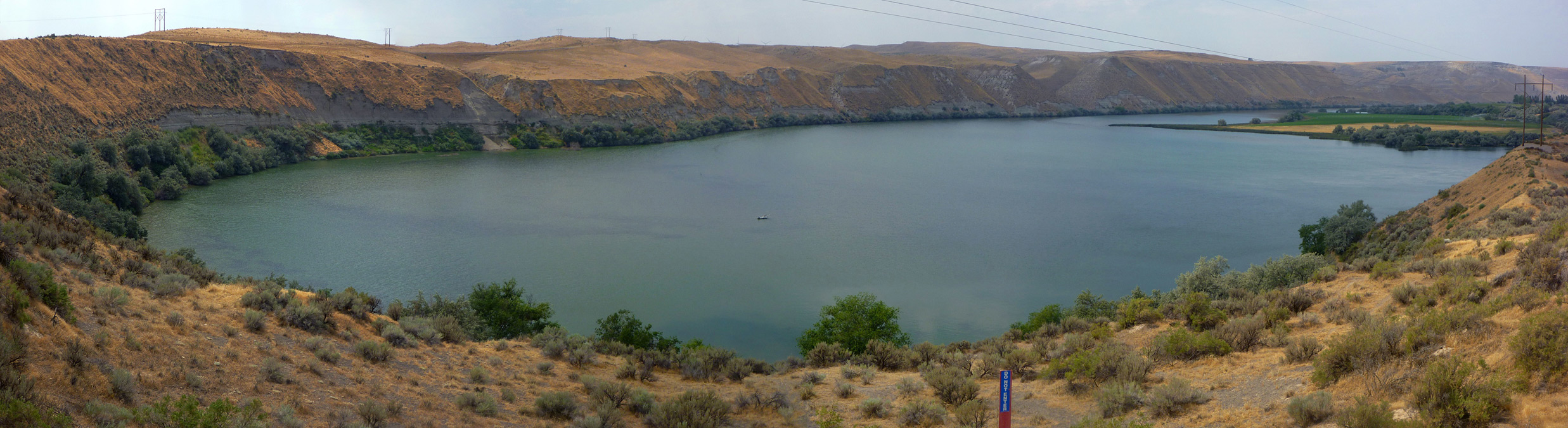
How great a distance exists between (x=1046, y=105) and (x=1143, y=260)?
3958 inches

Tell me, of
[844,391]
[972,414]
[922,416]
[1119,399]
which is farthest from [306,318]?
[1119,399]

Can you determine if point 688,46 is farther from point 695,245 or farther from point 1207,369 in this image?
point 1207,369

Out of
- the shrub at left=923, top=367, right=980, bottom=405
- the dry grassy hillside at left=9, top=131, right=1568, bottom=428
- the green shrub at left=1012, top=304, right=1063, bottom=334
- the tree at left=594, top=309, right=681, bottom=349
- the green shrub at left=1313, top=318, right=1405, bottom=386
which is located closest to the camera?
the dry grassy hillside at left=9, top=131, right=1568, bottom=428

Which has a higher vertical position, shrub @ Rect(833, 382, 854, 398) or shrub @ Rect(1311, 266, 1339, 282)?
shrub @ Rect(1311, 266, 1339, 282)

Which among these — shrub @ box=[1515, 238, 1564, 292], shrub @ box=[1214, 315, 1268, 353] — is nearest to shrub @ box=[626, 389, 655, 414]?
shrub @ box=[1214, 315, 1268, 353]

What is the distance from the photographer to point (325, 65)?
60688mm

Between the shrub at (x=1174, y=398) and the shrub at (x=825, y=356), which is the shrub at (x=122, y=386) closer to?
the shrub at (x=825, y=356)

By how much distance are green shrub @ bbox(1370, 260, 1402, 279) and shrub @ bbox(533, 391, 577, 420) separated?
14166 mm

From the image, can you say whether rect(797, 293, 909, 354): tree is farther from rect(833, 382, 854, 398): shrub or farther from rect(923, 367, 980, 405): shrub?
rect(923, 367, 980, 405): shrub

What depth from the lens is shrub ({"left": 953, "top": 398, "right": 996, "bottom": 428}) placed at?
385 inches

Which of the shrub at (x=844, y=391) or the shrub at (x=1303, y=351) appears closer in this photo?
the shrub at (x=1303, y=351)

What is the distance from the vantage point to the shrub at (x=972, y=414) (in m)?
9.77

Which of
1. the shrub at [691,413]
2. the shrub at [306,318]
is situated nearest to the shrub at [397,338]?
the shrub at [306,318]

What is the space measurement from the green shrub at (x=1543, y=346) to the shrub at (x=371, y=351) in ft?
43.4
